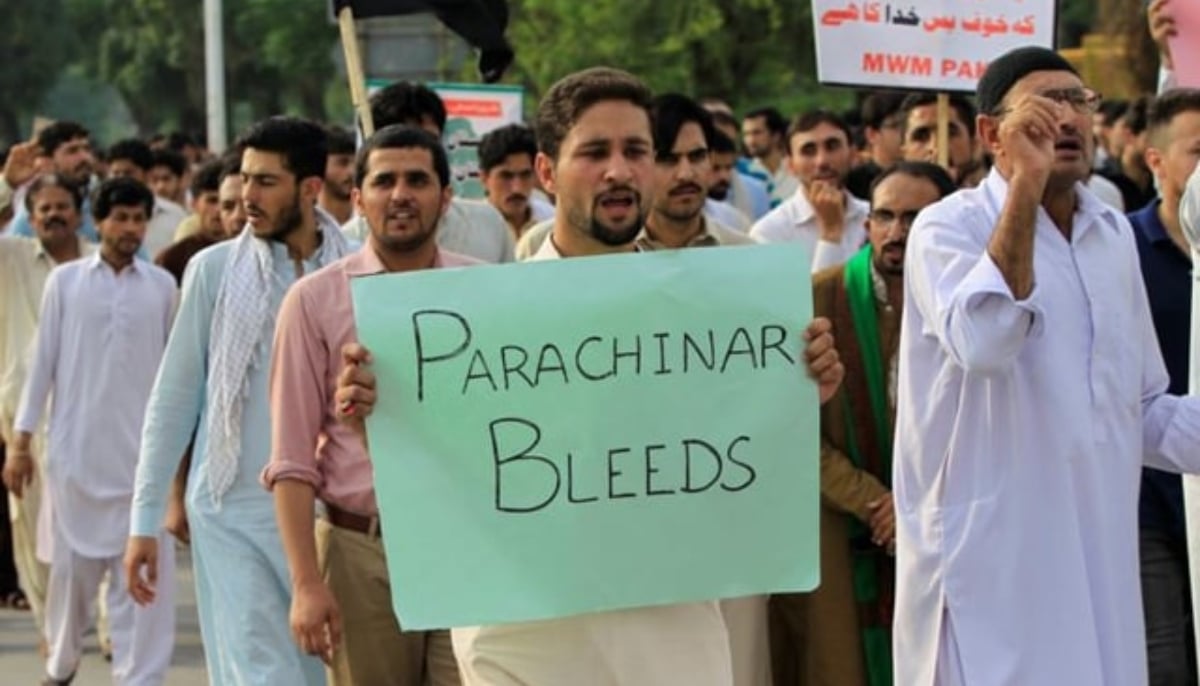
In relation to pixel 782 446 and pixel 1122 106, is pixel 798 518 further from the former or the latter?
pixel 1122 106

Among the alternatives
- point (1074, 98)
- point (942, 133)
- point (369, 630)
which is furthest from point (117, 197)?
point (1074, 98)

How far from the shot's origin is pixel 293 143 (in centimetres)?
742

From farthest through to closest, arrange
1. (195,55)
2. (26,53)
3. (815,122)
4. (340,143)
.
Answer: (26,53), (195,55), (815,122), (340,143)

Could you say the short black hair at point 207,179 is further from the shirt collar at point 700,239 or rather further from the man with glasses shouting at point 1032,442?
the man with glasses shouting at point 1032,442

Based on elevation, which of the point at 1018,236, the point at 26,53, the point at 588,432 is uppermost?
the point at 26,53

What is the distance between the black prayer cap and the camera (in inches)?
219

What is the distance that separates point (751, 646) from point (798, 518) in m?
2.06

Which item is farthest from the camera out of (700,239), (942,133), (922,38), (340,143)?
(340,143)

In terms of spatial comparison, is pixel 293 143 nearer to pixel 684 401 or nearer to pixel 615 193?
pixel 615 193

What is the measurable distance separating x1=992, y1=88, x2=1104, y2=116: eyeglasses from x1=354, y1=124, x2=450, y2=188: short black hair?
65.3 inches

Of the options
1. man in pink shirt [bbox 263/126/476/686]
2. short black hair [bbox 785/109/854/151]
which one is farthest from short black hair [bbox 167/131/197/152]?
man in pink shirt [bbox 263/126/476/686]

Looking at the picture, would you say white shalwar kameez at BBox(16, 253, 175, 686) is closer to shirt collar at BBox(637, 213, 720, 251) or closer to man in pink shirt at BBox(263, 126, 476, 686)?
shirt collar at BBox(637, 213, 720, 251)

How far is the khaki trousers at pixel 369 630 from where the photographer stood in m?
6.48

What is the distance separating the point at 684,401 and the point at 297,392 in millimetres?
1176
